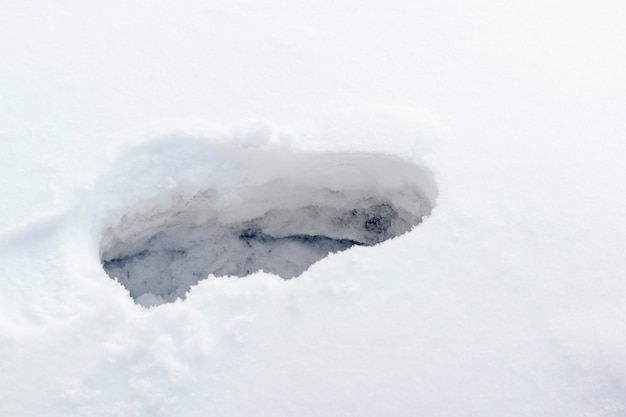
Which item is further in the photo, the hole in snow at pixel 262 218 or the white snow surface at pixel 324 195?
the hole in snow at pixel 262 218

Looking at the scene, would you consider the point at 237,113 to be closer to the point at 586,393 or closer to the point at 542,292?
the point at 542,292

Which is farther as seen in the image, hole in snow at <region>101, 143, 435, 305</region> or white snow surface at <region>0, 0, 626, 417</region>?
hole in snow at <region>101, 143, 435, 305</region>

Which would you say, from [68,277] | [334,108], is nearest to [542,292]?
[334,108]

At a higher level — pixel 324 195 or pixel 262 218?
pixel 324 195
